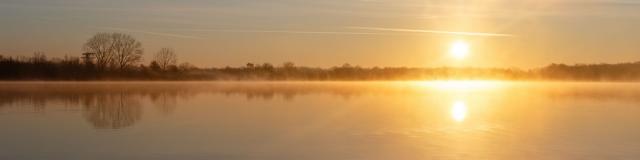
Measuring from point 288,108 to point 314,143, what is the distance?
22.3ft

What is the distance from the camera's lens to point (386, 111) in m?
14.6

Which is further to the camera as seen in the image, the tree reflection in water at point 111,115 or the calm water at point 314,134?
the tree reflection in water at point 111,115

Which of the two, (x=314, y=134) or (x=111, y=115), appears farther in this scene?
(x=111, y=115)

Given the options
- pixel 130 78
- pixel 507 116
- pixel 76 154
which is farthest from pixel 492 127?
pixel 130 78

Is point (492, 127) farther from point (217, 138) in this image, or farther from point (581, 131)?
point (217, 138)

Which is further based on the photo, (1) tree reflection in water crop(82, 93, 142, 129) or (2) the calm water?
(1) tree reflection in water crop(82, 93, 142, 129)

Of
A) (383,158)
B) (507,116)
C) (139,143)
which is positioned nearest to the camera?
(383,158)

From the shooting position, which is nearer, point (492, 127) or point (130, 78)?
point (492, 127)

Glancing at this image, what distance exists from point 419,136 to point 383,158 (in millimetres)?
1991

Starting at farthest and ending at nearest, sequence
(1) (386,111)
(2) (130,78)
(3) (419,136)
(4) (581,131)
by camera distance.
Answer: (2) (130,78), (1) (386,111), (4) (581,131), (3) (419,136)

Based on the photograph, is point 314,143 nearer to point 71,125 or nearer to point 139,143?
point 139,143

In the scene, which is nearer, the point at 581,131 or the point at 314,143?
the point at 314,143

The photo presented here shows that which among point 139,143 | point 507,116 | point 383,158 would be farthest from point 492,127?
point 139,143

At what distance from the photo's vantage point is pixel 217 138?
9.05 m
